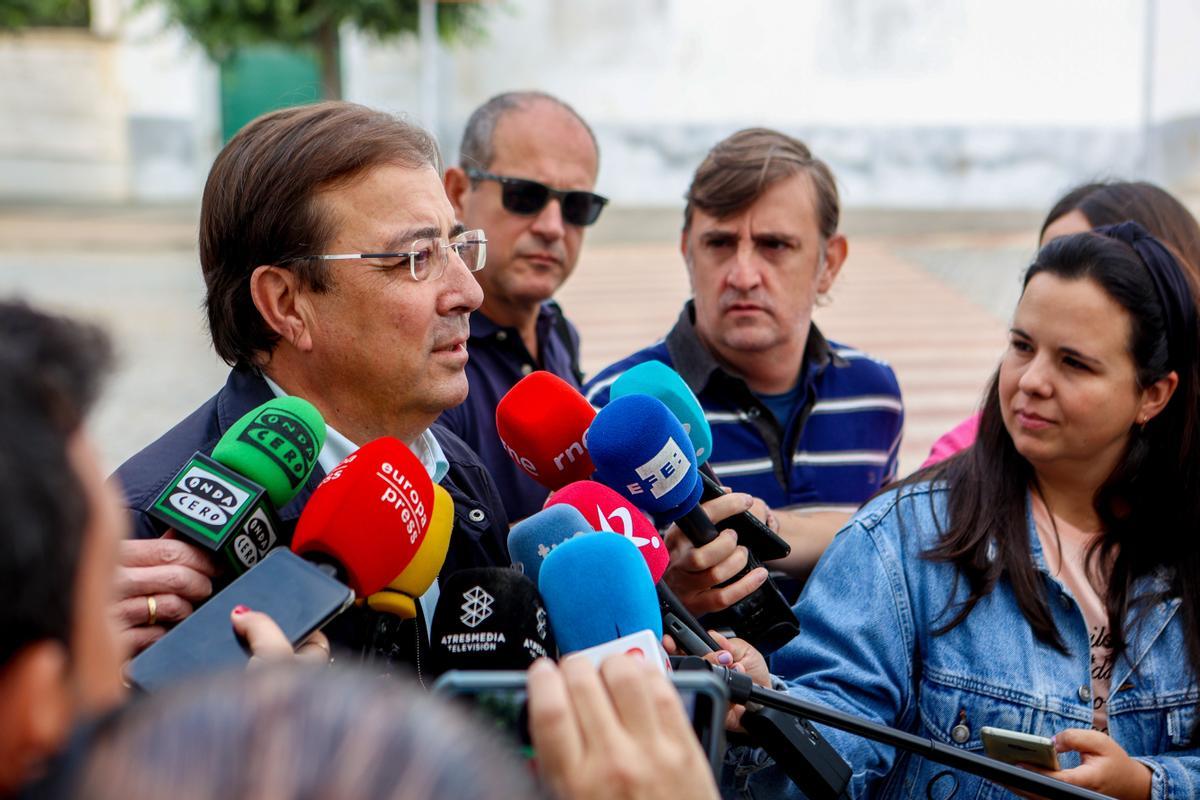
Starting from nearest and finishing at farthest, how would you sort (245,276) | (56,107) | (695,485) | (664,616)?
(664,616) < (695,485) < (245,276) < (56,107)

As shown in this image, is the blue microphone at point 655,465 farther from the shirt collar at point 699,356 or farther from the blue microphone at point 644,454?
the shirt collar at point 699,356

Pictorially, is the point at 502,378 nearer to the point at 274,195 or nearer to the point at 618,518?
the point at 274,195

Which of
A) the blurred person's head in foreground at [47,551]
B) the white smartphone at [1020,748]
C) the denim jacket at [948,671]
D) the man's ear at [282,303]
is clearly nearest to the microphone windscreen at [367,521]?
the man's ear at [282,303]

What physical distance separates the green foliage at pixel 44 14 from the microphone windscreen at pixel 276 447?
867 inches

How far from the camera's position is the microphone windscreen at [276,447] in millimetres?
1694

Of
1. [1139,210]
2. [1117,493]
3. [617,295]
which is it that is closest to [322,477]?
[1117,493]

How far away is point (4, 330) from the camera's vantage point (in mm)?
907

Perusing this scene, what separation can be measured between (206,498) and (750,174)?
75.6 inches

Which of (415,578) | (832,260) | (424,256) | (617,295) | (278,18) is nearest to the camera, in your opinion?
(415,578)

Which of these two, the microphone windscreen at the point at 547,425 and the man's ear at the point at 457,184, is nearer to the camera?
the microphone windscreen at the point at 547,425

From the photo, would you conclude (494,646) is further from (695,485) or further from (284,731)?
(284,731)

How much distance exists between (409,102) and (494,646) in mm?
20163

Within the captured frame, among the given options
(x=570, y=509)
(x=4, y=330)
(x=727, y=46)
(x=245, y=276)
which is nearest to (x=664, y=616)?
(x=570, y=509)

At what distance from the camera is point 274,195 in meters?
2.11
